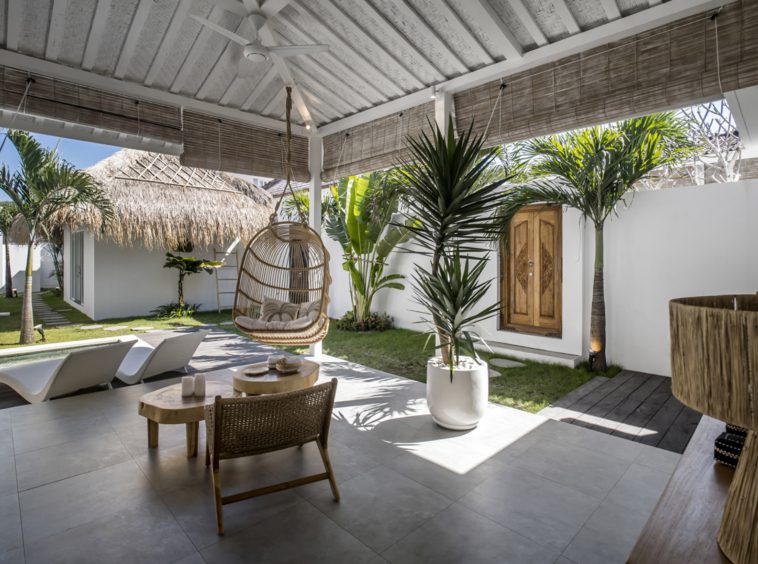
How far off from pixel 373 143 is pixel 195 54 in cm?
243

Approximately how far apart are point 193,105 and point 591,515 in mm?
6003

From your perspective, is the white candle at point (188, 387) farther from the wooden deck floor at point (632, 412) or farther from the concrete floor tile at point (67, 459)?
the wooden deck floor at point (632, 412)

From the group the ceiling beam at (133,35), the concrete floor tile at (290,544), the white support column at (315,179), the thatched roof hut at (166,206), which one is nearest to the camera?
the concrete floor tile at (290,544)

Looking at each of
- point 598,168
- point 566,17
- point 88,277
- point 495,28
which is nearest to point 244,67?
point 495,28

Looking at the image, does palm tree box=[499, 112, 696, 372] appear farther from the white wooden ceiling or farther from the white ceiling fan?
the white ceiling fan

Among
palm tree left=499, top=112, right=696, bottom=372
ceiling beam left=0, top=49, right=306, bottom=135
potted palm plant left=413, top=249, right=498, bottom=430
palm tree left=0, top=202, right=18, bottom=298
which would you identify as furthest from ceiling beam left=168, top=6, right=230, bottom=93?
palm tree left=0, top=202, right=18, bottom=298

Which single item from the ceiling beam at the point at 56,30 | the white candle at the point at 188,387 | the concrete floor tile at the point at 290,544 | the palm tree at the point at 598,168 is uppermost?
the ceiling beam at the point at 56,30

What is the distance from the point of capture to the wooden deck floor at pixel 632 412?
387 centimetres

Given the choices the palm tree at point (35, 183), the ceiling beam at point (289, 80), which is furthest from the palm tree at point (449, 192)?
the palm tree at point (35, 183)

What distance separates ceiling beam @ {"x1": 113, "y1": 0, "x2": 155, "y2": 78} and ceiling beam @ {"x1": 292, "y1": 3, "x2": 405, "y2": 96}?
1.43m

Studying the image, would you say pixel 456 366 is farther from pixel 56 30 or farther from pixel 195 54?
pixel 56 30

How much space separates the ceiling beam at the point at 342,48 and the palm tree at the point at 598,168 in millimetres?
2016

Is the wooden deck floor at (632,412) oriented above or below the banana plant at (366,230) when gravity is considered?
below

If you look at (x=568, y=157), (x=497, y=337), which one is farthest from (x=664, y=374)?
(x=568, y=157)
